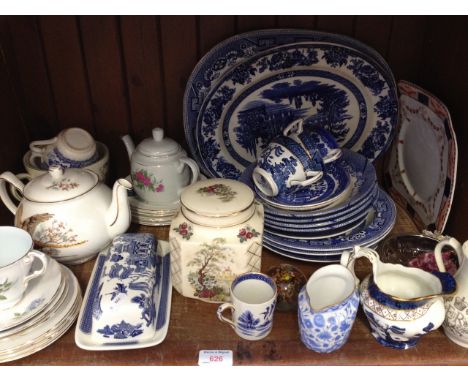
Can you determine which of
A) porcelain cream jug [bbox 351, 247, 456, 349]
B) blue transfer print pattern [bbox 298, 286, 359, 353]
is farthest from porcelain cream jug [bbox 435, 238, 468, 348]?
blue transfer print pattern [bbox 298, 286, 359, 353]

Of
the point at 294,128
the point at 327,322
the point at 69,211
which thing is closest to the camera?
the point at 327,322

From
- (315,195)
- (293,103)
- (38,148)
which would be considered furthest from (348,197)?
(38,148)

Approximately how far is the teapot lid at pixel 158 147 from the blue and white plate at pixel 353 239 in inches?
8.6

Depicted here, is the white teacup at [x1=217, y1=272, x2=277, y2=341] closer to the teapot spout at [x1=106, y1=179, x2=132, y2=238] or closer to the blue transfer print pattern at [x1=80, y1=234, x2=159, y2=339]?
the blue transfer print pattern at [x1=80, y1=234, x2=159, y2=339]

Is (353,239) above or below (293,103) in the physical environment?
below

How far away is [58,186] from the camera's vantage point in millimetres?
677

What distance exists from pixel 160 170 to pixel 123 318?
29 centimetres

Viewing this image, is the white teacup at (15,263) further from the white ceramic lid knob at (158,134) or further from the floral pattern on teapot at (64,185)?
the white ceramic lid knob at (158,134)

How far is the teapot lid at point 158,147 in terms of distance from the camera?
795mm

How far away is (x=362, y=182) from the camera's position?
0.77 m

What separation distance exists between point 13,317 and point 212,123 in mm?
450

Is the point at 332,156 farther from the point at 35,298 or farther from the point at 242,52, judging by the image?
the point at 35,298

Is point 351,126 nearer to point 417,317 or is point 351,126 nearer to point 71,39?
point 417,317
